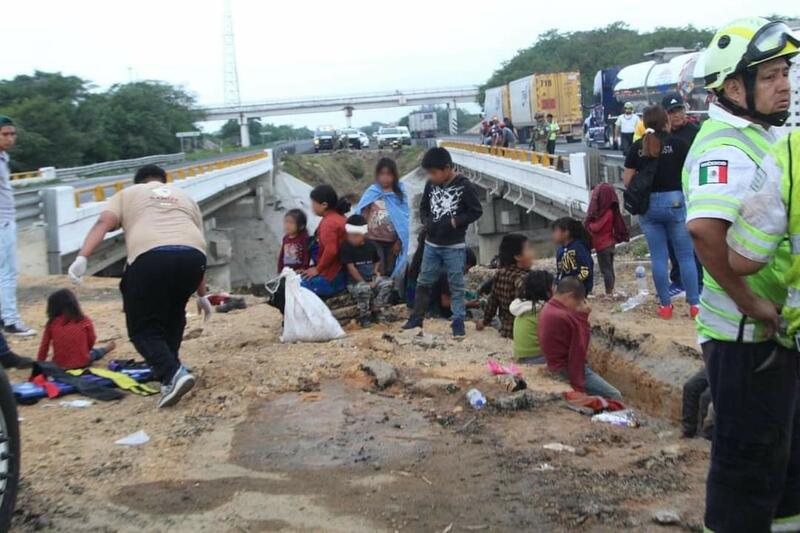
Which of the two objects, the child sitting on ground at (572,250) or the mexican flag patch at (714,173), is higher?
the mexican flag patch at (714,173)

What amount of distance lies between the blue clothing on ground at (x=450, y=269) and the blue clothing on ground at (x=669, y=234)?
1.62 meters

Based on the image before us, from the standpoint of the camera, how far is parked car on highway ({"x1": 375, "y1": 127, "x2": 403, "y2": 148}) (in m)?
64.4

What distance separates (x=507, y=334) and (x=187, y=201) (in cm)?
322

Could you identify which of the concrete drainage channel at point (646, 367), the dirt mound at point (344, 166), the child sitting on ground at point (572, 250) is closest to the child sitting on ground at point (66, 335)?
the child sitting on ground at point (572, 250)

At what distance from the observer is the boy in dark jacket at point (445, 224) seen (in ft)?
25.7

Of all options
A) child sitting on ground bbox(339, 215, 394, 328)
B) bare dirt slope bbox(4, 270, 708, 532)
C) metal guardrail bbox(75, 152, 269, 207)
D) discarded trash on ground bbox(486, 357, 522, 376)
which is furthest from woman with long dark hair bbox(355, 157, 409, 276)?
metal guardrail bbox(75, 152, 269, 207)

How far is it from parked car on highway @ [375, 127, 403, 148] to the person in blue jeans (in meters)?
55.9

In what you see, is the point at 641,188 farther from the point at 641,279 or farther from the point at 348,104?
the point at 348,104

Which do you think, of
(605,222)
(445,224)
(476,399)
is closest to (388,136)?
(605,222)

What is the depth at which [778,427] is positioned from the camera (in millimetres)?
2785

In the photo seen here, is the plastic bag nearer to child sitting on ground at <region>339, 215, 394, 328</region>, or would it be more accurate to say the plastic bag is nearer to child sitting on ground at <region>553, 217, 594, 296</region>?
child sitting on ground at <region>339, 215, 394, 328</region>

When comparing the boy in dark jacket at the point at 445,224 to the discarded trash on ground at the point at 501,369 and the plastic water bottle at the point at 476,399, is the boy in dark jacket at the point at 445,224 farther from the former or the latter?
the plastic water bottle at the point at 476,399

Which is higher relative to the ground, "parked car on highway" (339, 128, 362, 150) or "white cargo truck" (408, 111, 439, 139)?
"white cargo truck" (408, 111, 439, 139)

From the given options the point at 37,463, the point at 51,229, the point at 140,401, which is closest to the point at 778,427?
the point at 37,463
